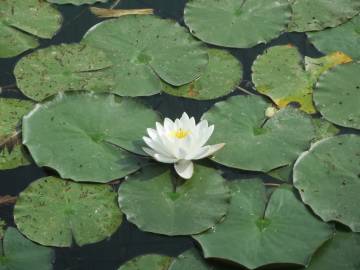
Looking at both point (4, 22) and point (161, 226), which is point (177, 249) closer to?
point (161, 226)

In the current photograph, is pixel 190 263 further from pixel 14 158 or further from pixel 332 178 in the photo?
pixel 14 158

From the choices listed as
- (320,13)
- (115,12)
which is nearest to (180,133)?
(115,12)

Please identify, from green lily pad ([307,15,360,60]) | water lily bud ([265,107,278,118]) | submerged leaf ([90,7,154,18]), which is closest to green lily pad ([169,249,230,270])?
water lily bud ([265,107,278,118])

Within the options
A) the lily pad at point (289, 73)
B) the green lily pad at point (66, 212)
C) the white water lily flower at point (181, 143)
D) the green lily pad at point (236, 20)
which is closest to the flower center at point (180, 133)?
the white water lily flower at point (181, 143)

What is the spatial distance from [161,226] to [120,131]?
1.95 feet

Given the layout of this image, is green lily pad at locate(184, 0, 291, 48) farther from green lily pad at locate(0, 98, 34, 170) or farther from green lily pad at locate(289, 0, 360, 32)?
green lily pad at locate(0, 98, 34, 170)

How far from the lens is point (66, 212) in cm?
274

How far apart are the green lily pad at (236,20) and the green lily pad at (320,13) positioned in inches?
2.6

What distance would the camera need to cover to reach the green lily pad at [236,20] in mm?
3578

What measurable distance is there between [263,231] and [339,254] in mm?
318

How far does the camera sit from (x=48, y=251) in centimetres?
263

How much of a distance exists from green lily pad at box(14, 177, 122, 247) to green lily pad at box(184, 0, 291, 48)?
122 centimetres

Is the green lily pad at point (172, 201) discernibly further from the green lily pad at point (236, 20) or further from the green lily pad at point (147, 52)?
the green lily pad at point (236, 20)

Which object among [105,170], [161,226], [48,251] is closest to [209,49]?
[105,170]
